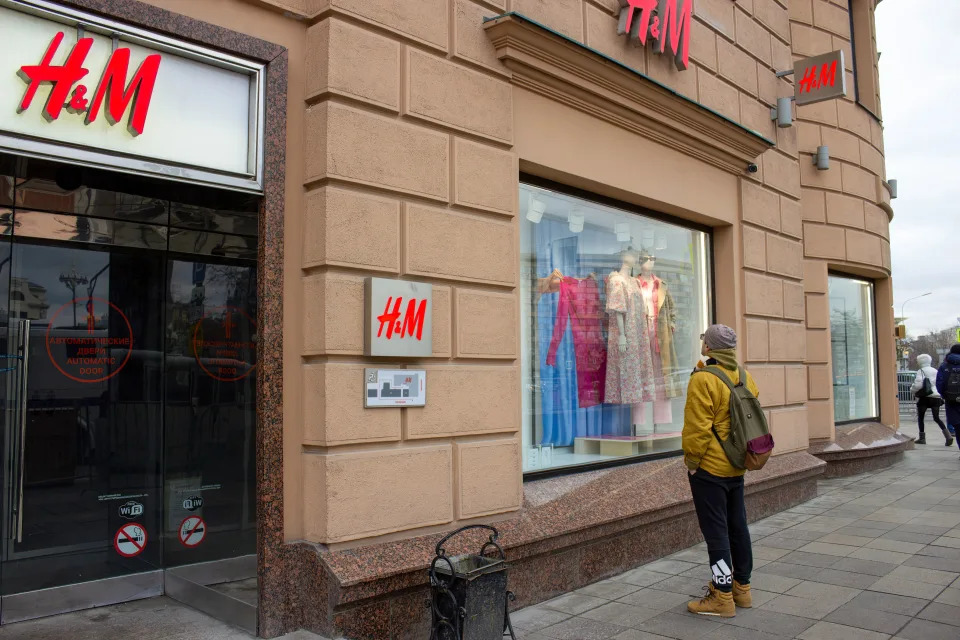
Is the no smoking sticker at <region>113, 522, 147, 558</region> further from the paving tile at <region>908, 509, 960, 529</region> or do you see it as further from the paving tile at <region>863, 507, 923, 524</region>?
the paving tile at <region>908, 509, 960, 529</region>

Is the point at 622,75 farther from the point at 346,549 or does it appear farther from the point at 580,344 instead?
the point at 346,549

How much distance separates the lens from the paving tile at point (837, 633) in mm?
4496

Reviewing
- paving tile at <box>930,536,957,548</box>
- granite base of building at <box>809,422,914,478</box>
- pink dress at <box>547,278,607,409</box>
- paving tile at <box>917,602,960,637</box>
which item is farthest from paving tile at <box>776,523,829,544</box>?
granite base of building at <box>809,422,914,478</box>

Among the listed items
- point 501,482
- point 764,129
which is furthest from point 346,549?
point 764,129

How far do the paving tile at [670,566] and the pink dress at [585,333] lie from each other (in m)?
1.43

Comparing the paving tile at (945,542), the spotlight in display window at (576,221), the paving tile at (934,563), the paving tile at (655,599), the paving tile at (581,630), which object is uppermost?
the spotlight in display window at (576,221)

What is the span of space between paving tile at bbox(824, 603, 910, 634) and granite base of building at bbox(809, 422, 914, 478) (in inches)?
229

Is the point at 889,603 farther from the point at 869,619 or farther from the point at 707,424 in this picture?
the point at 707,424

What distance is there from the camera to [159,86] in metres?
4.05

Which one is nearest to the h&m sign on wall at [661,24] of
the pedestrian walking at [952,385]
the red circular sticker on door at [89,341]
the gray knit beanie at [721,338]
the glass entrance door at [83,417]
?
the gray knit beanie at [721,338]

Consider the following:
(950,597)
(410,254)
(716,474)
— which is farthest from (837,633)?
(410,254)

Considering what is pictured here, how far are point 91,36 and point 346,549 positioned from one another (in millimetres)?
2985

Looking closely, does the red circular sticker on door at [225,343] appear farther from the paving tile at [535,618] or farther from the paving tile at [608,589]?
the paving tile at [608,589]

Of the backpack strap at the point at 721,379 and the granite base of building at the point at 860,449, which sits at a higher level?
the backpack strap at the point at 721,379
